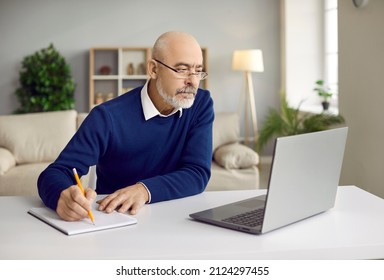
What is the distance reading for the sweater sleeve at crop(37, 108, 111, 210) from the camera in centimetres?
171

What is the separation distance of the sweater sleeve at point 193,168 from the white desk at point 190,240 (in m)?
0.15

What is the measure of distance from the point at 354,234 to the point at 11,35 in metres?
6.57

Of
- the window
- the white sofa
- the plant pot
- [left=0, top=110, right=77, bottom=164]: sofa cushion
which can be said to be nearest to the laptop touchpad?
the white sofa

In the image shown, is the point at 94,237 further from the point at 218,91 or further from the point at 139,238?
the point at 218,91

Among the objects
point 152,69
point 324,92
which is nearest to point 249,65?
point 324,92

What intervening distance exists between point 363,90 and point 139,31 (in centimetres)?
400

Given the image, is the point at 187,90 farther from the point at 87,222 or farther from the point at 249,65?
the point at 249,65

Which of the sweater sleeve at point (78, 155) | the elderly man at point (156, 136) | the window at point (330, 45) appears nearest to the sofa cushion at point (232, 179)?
the elderly man at point (156, 136)

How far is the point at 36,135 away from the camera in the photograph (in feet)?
16.0

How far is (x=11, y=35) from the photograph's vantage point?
7172mm

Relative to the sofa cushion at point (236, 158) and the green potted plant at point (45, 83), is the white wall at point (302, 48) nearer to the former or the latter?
the sofa cushion at point (236, 158)

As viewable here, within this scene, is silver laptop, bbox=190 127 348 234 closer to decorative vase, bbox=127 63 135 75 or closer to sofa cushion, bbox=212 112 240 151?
sofa cushion, bbox=212 112 240 151

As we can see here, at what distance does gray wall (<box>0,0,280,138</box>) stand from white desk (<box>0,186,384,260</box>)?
232 inches
